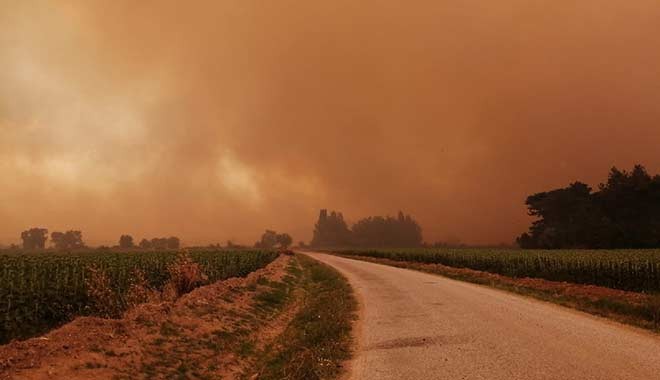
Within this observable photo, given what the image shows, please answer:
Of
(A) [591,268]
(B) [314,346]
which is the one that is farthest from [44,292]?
(A) [591,268]

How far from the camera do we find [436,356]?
977 cm

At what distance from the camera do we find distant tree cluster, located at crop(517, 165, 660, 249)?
77.8 meters

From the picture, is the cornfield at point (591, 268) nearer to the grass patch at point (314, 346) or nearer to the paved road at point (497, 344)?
the paved road at point (497, 344)

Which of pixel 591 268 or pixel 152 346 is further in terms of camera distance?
pixel 591 268

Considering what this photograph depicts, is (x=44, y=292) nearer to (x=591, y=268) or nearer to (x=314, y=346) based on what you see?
(x=314, y=346)

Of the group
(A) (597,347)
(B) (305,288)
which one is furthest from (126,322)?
(B) (305,288)

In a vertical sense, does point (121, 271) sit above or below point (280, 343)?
above

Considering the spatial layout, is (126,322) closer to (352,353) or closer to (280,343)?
(280,343)

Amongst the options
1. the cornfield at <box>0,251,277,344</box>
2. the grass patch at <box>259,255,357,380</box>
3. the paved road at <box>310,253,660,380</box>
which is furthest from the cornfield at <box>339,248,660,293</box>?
the cornfield at <box>0,251,277,344</box>

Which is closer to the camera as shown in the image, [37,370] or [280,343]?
[37,370]

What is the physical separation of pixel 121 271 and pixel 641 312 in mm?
19366

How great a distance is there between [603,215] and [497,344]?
8965 centimetres

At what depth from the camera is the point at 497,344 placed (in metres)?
10.5

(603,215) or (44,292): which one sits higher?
(603,215)
